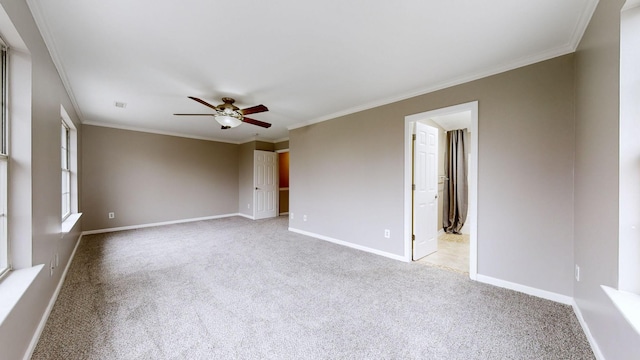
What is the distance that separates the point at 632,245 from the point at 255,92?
3498 mm

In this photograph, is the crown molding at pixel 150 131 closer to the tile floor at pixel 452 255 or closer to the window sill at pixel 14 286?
the window sill at pixel 14 286

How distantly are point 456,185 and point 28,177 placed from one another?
574 cm

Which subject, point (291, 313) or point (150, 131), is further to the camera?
point (150, 131)

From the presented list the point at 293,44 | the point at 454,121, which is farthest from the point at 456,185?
the point at 293,44

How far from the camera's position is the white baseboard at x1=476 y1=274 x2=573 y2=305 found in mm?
2062

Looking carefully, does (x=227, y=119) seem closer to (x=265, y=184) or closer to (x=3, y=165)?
(x=3, y=165)

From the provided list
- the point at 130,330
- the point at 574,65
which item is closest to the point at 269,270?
the point at 130,330

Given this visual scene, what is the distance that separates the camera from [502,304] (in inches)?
80.9

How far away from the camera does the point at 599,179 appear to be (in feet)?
4.91

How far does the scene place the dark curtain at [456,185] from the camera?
15.3ft

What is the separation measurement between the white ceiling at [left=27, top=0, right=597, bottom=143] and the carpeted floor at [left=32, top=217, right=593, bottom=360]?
89.5 inches

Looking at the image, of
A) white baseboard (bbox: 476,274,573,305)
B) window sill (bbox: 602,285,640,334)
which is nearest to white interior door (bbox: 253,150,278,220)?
white baseboard (bbox: 476,274,573,305)

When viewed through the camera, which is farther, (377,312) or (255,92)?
(255,92)

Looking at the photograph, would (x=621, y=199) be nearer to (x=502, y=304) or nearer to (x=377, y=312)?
(x=502, y=304)
